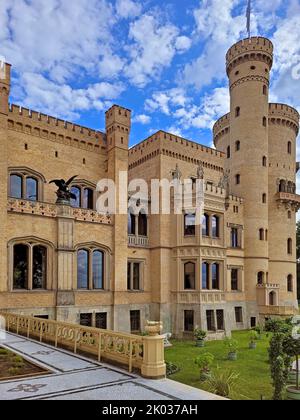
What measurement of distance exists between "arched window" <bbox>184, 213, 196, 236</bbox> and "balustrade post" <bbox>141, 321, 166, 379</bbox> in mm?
18999

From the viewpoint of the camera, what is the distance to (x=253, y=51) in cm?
3578

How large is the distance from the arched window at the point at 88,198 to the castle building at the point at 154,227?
0.07m

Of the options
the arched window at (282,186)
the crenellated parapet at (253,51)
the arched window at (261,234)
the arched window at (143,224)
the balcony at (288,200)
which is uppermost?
the crenellated parapet at (253,51)

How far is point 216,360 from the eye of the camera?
2098cm

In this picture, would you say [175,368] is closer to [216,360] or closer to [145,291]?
[216,360]

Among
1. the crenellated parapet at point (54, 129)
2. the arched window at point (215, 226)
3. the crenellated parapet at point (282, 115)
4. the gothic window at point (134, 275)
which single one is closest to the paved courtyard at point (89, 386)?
the gothic window at point (134, 275)

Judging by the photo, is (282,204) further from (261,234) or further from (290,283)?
(290,283)

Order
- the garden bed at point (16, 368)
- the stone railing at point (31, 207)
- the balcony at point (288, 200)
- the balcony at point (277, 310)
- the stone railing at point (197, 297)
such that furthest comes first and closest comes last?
the balcony at point (288, 200)
the balcony at point (277, 310)
the stone railing at point (197, 297)
the stone railing at point (31, 207)
the garden bed at point (16, 368)

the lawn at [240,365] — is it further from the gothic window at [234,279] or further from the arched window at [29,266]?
the arched window at [29,266]

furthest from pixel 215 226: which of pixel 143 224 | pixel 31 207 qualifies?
pixel 31 207

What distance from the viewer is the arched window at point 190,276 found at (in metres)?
28.2

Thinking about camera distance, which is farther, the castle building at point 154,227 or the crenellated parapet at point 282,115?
the crenellated parapet at point 282,115

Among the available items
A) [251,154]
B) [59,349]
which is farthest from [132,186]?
[59,349]
